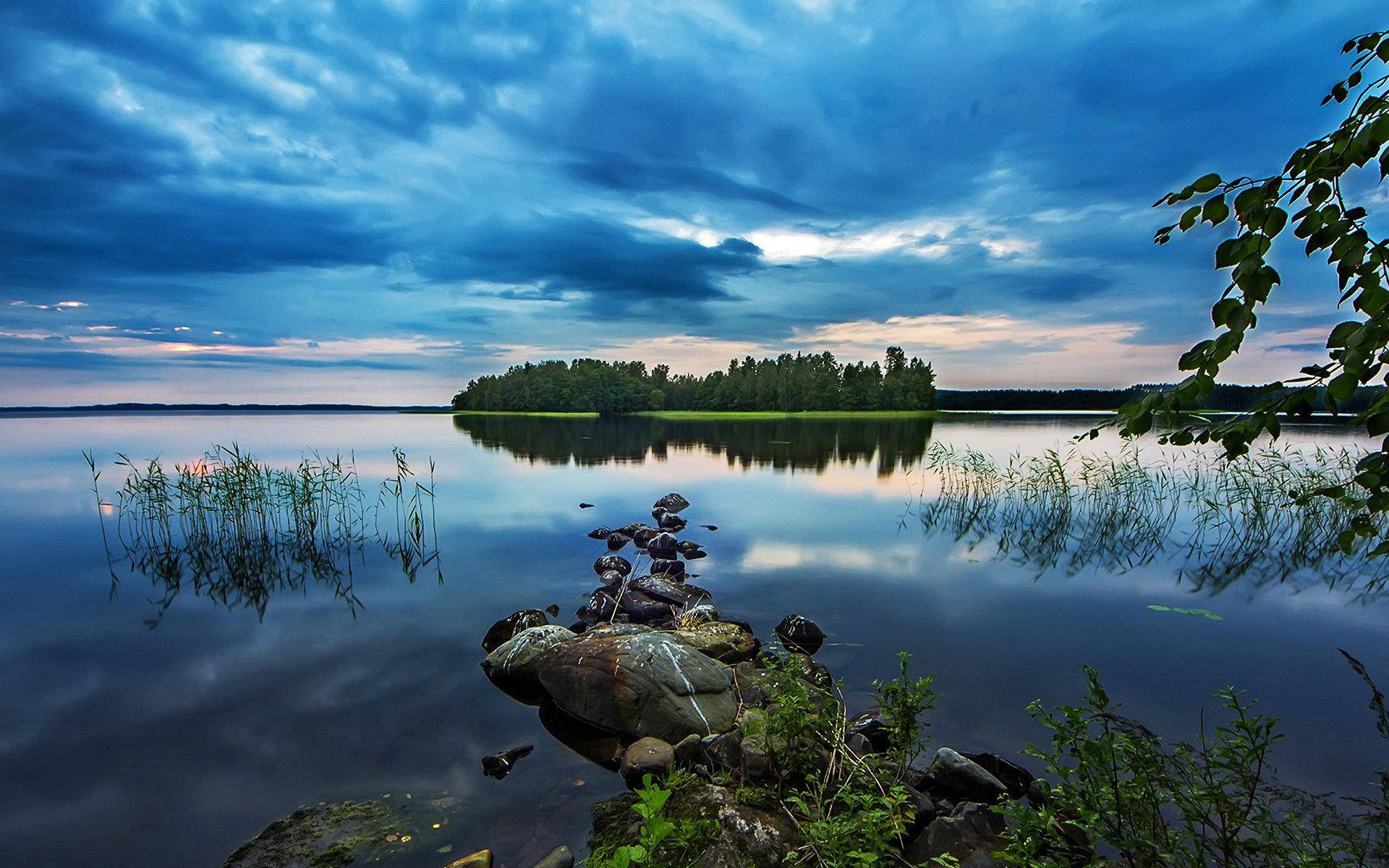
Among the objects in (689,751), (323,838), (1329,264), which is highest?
(1329,264)

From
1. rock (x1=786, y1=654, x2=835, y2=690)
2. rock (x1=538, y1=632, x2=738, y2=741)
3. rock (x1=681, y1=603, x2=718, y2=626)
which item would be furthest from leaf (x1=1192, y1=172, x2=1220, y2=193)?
rock (x1=681, y1=603, x2=718, y2=626)

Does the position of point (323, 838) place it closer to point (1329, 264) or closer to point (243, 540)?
point (1329, 264)

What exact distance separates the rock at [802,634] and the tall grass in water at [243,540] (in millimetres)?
9448

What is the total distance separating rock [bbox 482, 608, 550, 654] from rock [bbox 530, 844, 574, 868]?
571 centimetres

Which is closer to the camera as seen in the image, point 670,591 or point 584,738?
point 584,738

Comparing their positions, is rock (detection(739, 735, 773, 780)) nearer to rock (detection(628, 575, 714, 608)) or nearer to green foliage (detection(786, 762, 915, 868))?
green foliage (detection(786, 762, 915, 868))

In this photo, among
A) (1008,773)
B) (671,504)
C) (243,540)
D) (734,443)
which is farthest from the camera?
(734,443)

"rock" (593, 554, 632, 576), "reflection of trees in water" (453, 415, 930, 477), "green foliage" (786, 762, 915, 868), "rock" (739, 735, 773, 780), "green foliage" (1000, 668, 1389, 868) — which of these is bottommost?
"reflection of trees in water" (453, 415, 930, 477)

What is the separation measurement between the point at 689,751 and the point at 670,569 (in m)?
8.45

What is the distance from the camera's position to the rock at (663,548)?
58.7ft

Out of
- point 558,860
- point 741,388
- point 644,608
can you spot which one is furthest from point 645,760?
point 741,388

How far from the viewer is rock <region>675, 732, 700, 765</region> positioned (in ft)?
24.2

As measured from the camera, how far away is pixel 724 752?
7.00 meters

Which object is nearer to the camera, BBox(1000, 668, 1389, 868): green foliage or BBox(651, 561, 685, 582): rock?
BBox(1000, 668, 1389, 868): green foliage
